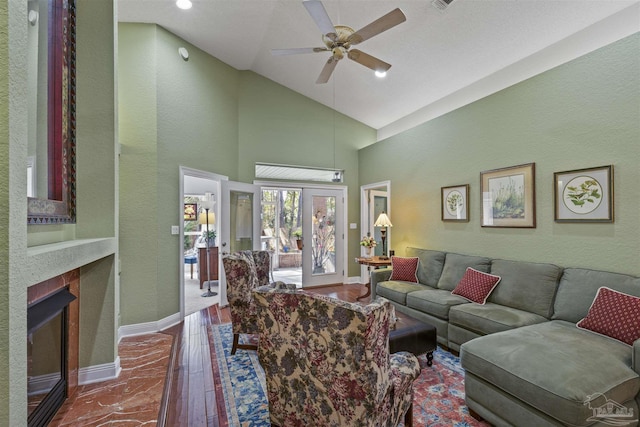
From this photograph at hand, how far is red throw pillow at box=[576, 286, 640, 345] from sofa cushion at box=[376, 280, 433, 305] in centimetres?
171

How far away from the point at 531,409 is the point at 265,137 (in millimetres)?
5101

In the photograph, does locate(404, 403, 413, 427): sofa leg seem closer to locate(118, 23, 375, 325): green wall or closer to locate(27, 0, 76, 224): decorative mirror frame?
locate(27, 0, 76, 224): decorative mirror frame

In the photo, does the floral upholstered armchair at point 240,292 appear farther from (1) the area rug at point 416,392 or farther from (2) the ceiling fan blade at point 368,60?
(2) the ceiling fan blade at point 368,60

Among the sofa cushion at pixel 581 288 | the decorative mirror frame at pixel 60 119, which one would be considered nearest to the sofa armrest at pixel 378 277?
the sofa cushion at pixel 581 288

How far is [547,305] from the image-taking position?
273 centimetres

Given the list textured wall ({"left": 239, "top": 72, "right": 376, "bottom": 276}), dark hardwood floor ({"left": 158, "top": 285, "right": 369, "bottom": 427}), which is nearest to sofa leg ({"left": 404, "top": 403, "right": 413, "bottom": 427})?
dark hardwood floor ({"left": 158, "top": 285, "right": 369, "bottom": 427})

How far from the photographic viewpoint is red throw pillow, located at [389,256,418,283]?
4.27m

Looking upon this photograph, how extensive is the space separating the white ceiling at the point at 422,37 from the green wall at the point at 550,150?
1.47 feet

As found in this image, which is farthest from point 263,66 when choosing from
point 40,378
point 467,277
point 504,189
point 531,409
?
point 531,409

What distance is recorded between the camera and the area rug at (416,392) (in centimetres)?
200

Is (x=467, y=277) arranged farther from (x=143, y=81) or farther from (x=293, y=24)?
(x=143, y=81)

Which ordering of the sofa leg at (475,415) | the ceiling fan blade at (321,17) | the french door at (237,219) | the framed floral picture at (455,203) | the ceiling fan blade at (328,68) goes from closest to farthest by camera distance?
1. the sofa leg at (475,415)
2. the ceiling fan blade at (321,17)
3. the ceiling fan blade at (328,68)
4. the framed floral picture at (455,203)
5. the french door at (237,219)

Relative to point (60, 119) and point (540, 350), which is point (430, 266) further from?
point (60, 119)

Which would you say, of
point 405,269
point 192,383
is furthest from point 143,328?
point 405,269
